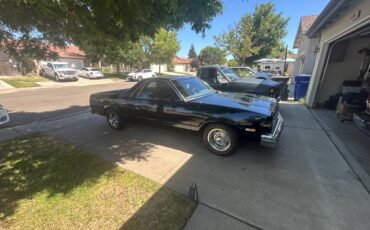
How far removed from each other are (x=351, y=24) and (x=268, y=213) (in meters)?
5.59

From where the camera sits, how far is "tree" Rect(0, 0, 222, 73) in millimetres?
2676

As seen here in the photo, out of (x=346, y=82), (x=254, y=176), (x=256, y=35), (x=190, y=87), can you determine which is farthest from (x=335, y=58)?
(x=256, y=35)

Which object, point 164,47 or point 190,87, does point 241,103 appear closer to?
point 190,87

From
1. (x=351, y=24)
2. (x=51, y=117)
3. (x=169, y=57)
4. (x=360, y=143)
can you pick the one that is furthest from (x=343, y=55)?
(x=169, y=57)

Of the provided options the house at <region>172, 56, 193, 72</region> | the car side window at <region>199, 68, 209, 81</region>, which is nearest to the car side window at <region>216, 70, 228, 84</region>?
the car side window at <region>199, 68, 209, 81</region>

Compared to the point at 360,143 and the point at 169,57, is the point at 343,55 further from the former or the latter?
the point at 169,57

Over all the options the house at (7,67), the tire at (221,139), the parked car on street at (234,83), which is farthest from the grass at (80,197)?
the house at (7,67)

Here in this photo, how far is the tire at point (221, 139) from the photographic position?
11.0 ft

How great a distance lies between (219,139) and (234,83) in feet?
11.4

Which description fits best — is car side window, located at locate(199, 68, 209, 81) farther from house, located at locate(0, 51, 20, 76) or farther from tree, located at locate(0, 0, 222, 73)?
house, located at locate(0, 51, 20, 76)

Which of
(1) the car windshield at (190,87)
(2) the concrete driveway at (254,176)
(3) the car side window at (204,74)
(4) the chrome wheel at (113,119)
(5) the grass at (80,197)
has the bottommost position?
(5) the grass at (80,197)

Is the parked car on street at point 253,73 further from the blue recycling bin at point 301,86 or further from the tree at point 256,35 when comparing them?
the tree at point 256,35

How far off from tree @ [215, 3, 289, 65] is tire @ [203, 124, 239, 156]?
73.3 feet

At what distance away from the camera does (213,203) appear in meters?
2.42
